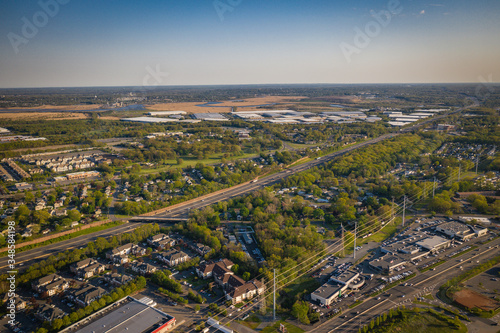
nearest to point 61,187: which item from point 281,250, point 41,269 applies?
point 41,269

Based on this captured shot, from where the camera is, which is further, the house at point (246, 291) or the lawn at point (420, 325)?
the house at point (246, 291)

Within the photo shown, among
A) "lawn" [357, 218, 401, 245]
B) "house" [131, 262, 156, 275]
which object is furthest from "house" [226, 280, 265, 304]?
"lawn" [357, 218, 401, 245]

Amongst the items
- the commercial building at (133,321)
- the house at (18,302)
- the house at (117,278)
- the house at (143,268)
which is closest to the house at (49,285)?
the house at (18,302)

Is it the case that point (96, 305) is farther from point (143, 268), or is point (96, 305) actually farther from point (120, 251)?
point (120, 251)

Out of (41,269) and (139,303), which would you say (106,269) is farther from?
(139,303)

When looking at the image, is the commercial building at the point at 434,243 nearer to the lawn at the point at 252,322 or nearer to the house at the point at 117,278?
the lawn at the point at 252,322

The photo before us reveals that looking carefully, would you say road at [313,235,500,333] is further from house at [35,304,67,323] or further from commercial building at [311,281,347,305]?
house at [35,304,67,323]

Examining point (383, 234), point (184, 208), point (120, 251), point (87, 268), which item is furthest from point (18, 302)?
point (383, 234)
